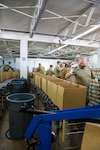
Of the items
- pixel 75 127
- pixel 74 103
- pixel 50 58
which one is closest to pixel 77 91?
pixel 74 103

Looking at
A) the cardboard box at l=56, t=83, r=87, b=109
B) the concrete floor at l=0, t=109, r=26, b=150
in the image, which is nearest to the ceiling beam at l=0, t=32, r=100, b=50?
the concrete floor at l=0, t=109, r=26, b=150

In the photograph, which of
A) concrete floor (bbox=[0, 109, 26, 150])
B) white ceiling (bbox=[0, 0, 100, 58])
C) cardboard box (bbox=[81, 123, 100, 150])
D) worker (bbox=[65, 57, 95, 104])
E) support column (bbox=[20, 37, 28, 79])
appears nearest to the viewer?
cardboard box (bbox=[81, 123, 100, 150])

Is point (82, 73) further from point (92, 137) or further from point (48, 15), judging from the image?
point (48, 15)

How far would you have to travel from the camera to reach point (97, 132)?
1.20 m

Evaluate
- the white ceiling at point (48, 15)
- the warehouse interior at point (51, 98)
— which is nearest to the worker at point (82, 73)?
the warehouse interior at point (51, 98)

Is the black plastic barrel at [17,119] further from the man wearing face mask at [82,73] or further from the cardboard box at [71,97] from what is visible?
the man wearing face mask at [82,73]

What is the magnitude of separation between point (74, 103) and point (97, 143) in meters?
0.70

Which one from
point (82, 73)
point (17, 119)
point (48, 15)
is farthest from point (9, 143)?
point (48, 15)

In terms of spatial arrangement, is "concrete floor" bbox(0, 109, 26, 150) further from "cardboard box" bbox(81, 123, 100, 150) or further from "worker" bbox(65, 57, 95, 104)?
"worker" bbox(65, 57, 95, 104)

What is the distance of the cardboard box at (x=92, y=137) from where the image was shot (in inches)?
46.3

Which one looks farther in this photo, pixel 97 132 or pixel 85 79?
pixel 85 79

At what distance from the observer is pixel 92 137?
3.94 ft

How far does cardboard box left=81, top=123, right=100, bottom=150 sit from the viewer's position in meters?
1.18

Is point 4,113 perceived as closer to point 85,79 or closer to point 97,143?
point 85,79
